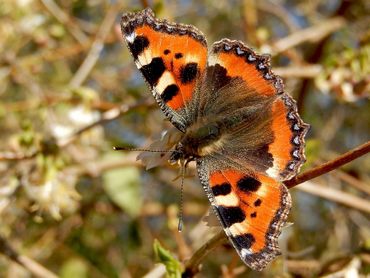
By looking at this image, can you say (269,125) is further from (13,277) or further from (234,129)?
(13,277)

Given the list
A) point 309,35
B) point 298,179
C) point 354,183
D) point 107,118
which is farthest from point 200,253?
point 309,35

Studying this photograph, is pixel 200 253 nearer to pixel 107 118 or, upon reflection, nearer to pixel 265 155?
pixel 265 155

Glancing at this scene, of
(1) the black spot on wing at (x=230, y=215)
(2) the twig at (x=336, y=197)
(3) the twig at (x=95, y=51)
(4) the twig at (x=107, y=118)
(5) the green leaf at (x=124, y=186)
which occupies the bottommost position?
(1) the black spot on wing at (x=230, y=215)

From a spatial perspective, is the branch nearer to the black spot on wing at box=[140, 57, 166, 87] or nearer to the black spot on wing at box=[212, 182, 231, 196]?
the black spot on wing at box=[212, 182, 231, 196]

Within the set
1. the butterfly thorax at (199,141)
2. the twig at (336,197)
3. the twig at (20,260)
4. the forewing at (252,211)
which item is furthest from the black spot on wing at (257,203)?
the twig at (20,260)

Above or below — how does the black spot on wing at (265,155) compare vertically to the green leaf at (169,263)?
above

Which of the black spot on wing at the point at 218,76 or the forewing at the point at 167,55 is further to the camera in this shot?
the black spot on wing at the point at 218,76

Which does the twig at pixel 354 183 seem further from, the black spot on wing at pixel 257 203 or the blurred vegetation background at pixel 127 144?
the black spot on wing at pixel 257 203
